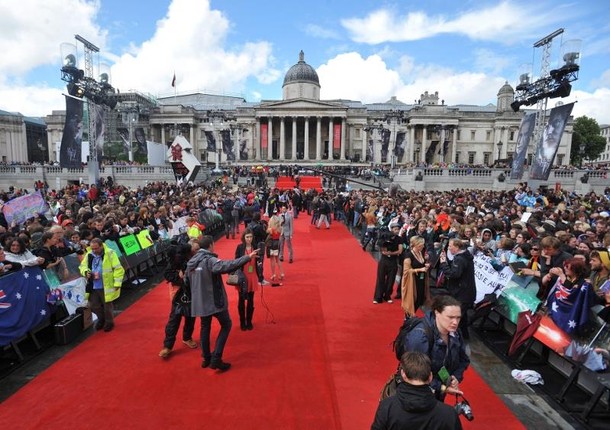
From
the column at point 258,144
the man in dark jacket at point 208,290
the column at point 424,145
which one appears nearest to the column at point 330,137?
the column at point 258,144

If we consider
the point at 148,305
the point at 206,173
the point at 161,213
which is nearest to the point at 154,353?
the point at 148,305

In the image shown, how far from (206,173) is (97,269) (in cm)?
3756

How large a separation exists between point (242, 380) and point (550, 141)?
69.4 ft


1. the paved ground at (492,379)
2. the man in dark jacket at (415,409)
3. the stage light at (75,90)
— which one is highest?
the stage light at (75,90)

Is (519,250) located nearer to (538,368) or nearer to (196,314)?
(538,368)

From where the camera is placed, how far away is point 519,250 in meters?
7.48

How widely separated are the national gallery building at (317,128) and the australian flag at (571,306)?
57.9m

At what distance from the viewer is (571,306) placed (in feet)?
17.1

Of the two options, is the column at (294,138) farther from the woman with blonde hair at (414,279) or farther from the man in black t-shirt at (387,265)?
the woman with blonde hair at (414,279)

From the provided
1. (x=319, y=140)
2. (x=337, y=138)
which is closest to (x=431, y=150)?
(x=337, y=138)

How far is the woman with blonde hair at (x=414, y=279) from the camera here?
682cm

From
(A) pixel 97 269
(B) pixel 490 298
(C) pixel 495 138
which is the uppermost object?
(C) pixel 495 138

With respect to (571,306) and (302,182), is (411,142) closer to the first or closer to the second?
(302,182)

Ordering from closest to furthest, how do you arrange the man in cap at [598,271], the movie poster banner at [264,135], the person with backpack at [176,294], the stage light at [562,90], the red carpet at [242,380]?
1. the red carpet at [242,380]
2. the man in cap at [598,271]
3. the person with backpack at [176,294]
4. the stage light at [562,90]
5. the movie poster banner at [264,135]
